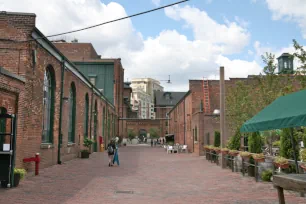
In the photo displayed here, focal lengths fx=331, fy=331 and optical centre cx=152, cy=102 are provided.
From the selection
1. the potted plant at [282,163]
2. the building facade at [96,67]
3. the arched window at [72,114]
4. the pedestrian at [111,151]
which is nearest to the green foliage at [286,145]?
the potted plant at [282,163]

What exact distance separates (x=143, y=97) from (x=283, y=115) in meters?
131

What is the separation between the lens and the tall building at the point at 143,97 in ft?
414

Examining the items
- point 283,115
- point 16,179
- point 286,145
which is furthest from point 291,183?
point 16,179

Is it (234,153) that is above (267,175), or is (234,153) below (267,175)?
above

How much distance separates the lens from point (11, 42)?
1270 cm

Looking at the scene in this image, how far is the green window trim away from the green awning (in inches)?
425

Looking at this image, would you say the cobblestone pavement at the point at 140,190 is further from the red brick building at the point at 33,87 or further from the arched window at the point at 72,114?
the arched window at the point at 72,114

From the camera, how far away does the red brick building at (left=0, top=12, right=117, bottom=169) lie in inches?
477

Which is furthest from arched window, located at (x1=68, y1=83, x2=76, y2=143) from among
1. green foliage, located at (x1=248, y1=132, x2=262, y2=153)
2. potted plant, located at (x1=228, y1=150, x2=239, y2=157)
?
green foliage, located at (x1=248, y1=132, x2=262, y2=153)

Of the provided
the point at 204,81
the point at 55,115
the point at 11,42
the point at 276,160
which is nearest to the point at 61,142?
the point at 55,115

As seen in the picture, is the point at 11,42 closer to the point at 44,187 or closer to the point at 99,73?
the point at 44,187

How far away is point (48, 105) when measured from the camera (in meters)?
16.8

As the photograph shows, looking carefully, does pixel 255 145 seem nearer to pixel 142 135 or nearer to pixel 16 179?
pixel 16 179

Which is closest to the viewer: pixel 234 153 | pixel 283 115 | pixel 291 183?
pixel 291 183
